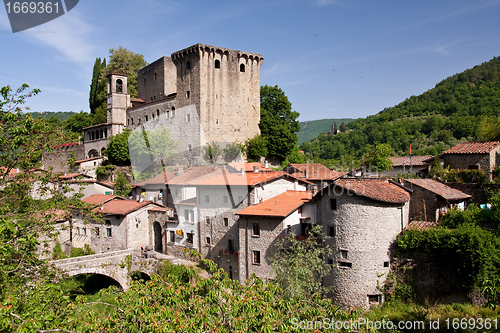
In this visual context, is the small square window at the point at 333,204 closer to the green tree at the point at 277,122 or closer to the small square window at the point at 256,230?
the small square window at the point at 256,230

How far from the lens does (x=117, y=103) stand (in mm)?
55875

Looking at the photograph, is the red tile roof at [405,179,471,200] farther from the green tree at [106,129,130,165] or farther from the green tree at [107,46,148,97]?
the green tree at [107,46,148,97]

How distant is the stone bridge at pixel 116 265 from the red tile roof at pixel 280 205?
836 cm

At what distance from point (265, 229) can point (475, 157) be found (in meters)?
17.1

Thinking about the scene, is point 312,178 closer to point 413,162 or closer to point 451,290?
point 413,162

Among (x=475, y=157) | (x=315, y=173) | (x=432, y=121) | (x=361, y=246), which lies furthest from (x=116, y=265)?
(x=432, y=121)

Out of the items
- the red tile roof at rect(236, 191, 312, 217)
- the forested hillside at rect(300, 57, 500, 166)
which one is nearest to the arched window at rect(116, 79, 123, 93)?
the forested hillside at rect(300, 57, 500, 166)

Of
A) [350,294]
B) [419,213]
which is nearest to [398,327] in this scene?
[350,294]

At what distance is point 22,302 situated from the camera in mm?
9797

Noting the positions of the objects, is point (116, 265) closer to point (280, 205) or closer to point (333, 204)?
point (280, 205)

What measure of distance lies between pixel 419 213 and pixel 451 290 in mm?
5601

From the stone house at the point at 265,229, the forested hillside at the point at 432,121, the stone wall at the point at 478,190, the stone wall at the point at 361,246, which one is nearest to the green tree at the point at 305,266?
the stone wall at the point at 361,246

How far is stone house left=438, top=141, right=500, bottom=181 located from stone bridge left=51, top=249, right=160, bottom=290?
23.8 meters

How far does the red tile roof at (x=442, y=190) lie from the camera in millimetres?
23959
